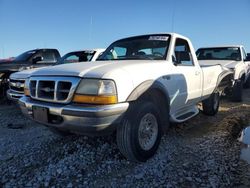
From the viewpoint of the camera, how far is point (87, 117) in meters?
2.65

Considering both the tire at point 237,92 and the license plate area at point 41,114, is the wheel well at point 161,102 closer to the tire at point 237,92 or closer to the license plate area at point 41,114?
the license plate area at point 41,114

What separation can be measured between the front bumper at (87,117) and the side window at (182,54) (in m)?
1.75

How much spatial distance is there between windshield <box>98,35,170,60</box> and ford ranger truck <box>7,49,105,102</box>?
231 cm

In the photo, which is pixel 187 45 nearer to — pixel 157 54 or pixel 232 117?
pixel 157 54

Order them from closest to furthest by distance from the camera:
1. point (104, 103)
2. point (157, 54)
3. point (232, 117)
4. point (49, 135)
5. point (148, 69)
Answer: point (104, 103), point (148, 69), point (157, 54), point (49, 135), point (232, 117)

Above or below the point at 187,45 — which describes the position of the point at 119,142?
below

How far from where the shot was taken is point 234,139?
13.9 feet

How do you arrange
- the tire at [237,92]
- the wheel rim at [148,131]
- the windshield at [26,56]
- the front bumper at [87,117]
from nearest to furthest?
the front bumper at [87,117] → the wheel rim at [148,131] → the tire at [237,92] → the windshield at [26,56]

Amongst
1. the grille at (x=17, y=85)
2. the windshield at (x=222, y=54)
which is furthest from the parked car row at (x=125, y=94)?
the windshield at (x=222, y=54)

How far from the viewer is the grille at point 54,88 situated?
110 inches

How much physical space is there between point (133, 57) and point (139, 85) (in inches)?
50.2

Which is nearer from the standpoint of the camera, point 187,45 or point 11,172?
point 11,172

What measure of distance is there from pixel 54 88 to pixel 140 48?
195 centimetres

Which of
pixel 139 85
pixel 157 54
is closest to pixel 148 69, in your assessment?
pixel 139 85
